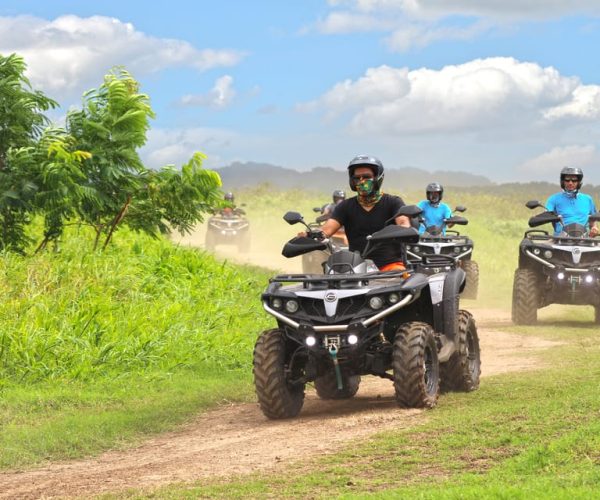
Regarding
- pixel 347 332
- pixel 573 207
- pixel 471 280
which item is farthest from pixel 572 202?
pixel 347 332

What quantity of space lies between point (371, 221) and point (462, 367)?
1.71 metres

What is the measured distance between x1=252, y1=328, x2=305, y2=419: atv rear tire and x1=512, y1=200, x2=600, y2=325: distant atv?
28.5ft

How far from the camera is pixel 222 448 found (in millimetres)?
9031

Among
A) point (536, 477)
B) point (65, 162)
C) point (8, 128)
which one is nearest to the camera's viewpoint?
point (536, 477)

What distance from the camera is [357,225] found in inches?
420

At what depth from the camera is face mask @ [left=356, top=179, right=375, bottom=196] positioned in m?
10.5

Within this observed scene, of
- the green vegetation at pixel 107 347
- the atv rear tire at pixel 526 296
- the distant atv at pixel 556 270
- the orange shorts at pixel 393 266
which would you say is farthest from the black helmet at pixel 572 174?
the orange shorts at pixel 393 266

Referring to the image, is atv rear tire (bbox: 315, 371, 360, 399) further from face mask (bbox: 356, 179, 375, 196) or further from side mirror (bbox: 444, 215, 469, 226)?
side mirror (bbox: 444, 215, 469, 226)

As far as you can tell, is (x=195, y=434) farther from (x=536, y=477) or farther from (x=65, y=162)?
(x=65, y=162)

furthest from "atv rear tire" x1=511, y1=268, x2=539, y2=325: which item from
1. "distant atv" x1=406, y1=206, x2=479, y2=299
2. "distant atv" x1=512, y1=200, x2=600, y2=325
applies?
"distant atv" x1=406, y1=206, x2=479, y2=299

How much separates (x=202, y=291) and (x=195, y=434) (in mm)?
8286

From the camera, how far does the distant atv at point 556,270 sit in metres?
18.0

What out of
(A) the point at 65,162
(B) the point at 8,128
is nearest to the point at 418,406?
(A) the point at 65,162

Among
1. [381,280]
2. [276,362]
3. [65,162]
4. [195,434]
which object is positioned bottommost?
[195,434]
